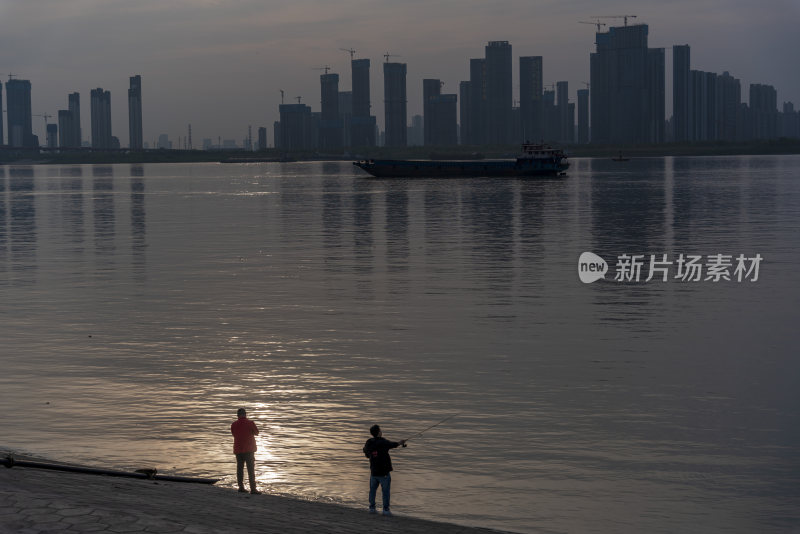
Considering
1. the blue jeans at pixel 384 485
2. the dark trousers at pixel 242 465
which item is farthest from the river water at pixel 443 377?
the blue jeans at pixel 384 485

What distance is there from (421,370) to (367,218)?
237 ft

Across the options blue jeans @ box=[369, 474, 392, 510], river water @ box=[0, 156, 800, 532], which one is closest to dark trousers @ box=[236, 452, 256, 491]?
river water @ box=[0, 156, 800, 532]

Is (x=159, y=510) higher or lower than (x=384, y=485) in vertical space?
higher

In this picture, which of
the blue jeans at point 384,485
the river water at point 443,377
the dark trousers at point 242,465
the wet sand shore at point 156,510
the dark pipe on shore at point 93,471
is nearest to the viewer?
the wet sand shore at point 156,510

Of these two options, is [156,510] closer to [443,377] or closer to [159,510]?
[159,510]

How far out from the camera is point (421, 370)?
98.9 ft

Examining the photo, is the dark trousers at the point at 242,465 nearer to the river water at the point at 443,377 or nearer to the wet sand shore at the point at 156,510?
the wet sand shore at the point at 156,510

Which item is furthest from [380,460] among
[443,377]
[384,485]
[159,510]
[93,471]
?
[443,377]

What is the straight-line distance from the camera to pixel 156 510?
15.6 meters

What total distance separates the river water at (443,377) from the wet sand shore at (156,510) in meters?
1.44

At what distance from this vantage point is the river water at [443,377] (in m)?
20.0

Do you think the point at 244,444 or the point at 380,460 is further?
the point at 244,444

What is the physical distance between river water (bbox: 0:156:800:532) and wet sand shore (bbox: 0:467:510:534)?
1.44 meters

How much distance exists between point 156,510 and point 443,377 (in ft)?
47.6
